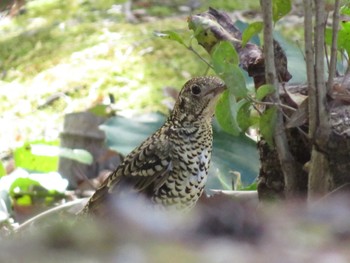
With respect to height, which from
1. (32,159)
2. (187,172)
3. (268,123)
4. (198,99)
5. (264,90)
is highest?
(264,90)

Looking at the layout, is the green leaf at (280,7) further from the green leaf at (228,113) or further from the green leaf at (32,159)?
the green leaf at (32,159)

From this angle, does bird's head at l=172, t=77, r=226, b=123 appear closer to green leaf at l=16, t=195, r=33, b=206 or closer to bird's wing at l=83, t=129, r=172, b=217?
bird's wing at l=83, t=129, r=172, b=217

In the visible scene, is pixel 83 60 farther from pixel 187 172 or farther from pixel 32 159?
pixel 187 172

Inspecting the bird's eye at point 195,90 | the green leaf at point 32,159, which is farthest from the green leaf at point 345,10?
the green leaf at point 32,159

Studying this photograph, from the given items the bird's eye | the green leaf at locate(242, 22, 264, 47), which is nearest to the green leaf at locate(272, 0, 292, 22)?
the green leaf at locate(242, 22, 264, 47)

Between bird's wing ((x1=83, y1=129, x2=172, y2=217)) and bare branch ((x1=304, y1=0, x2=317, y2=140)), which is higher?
bare branch ((x1=304, y1=0, x2=317, y2=140))

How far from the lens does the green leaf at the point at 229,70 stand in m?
1.87

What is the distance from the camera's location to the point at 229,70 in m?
1.87

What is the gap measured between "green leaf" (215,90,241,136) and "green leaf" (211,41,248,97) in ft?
0.27

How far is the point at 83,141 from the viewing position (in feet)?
12.0

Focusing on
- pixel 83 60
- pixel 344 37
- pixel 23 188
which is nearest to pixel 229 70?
pixel 344 37

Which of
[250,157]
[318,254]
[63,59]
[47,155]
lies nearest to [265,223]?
[318,254]

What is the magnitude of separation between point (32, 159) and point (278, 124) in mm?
1652

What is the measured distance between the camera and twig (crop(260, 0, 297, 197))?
189cm
